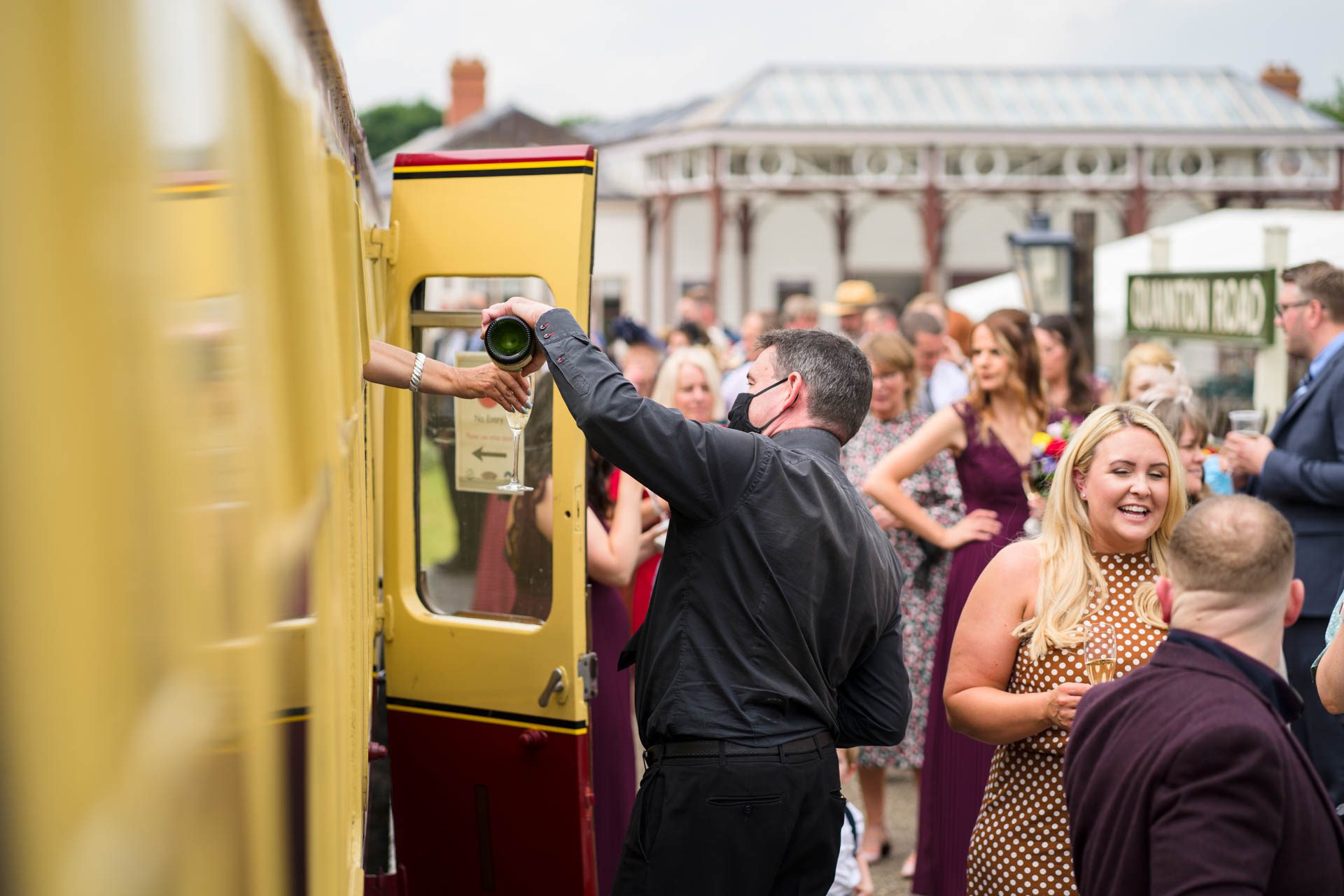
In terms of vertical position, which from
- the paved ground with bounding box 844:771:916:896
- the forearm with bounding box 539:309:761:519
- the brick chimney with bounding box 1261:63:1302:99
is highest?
the brick chimney with bounding box 1261:63:1302:99

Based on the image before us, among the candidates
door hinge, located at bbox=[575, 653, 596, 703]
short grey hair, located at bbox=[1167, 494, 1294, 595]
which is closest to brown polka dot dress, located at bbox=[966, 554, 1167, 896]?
short grey hair, located at bbox=[1167, 494, 1294, 595]

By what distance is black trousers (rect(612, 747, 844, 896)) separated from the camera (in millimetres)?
2691

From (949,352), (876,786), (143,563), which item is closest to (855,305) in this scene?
(949,352)

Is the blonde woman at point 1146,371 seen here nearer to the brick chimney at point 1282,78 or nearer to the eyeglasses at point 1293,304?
the eyeglasses at point 1293,304

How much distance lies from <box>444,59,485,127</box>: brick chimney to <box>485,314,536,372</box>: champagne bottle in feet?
151

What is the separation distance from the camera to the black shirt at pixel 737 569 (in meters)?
2.55

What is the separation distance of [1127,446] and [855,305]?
10.6 m

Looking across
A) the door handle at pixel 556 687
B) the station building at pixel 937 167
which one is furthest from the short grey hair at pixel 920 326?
the station building at pixel 937 167

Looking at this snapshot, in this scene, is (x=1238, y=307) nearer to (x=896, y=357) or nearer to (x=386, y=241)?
(x=896, y=357)

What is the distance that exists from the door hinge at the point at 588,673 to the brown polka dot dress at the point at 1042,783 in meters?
1.04

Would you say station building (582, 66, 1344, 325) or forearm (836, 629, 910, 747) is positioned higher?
station building (582, 66, 1344, 325)

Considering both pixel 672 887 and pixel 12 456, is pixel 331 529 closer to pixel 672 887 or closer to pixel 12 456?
pixel 12 456

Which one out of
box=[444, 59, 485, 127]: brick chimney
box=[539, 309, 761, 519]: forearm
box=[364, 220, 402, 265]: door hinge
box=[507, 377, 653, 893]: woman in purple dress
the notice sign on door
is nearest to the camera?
box=[539, 309, 761, 519]: forearm

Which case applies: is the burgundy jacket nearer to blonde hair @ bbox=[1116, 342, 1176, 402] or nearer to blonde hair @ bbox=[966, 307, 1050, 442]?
blonde hair @ bbox=[966, 307, 1050, 442]
